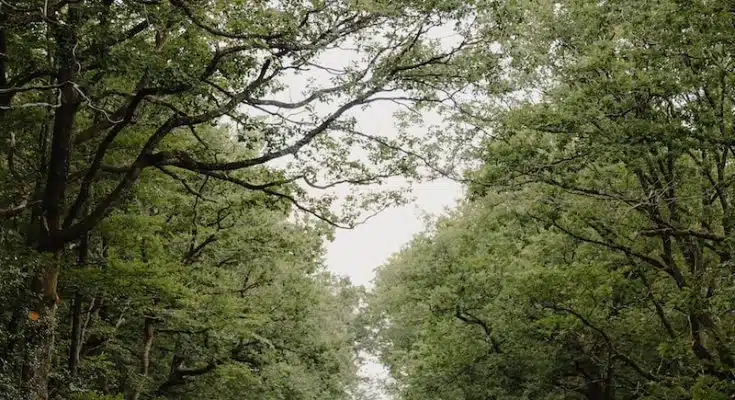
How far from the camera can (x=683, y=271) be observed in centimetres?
1487

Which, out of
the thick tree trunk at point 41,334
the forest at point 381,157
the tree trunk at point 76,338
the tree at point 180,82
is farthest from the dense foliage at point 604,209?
the tree trunk at point 76,338

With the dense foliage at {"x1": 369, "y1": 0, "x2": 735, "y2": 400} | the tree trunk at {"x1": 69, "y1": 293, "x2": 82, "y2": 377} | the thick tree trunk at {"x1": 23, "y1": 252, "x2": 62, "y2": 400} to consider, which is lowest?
the thick tree trunk at {"x1": 23, "y1": 252, "x2": 62, "y2": 400}

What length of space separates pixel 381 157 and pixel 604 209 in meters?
4.86

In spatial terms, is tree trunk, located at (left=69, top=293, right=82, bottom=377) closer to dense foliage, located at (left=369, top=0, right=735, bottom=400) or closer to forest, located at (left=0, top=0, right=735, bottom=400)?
forest, located at (left=0, top=0, right=735, bottom=400)

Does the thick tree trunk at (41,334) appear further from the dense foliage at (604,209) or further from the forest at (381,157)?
the dense foliage at (604,209)

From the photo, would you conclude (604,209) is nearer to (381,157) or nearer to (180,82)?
(381,157)

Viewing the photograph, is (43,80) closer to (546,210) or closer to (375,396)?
(546,210)

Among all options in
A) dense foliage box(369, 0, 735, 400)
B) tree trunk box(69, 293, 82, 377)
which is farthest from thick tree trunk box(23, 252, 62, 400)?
dense foliage box(369, 0, 735, 400)

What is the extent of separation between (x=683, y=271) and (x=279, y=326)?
47.5 ft

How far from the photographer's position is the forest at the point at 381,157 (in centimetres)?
1046

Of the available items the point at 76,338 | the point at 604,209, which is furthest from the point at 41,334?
the point at 604,209

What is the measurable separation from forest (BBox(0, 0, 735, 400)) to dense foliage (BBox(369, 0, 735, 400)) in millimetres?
64

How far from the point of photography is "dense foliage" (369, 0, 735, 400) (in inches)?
423

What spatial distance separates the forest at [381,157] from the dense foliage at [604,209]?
0.06 metres
